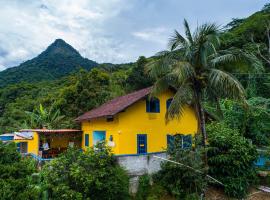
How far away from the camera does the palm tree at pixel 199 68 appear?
11.0 metres

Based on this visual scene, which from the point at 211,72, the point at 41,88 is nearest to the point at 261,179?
the point at 211,72

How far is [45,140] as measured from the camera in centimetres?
1942

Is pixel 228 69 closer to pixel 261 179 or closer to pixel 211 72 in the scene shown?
pixel 211 72

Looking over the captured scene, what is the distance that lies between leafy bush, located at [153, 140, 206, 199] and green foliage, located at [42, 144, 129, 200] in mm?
2262

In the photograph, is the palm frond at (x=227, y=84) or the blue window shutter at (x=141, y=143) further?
the blue window shutter at (x=141, y=143)

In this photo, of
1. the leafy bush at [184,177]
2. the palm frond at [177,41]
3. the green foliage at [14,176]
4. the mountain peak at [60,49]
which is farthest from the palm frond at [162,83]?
the mountain peak at [60,49]

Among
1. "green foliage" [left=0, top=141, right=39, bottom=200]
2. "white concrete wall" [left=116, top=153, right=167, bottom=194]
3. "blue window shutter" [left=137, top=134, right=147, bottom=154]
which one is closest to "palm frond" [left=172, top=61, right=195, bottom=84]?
"white concrete wall" [left=116, top=153, right=167, bottom=194]

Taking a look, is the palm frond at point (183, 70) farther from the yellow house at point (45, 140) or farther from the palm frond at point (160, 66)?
the yellow house at point (45, 140)

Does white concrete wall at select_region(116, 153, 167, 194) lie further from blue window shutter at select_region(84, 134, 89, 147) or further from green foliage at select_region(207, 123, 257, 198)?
blue window shutter at select_region(84, 134, 89, 147)

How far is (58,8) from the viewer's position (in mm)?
20797

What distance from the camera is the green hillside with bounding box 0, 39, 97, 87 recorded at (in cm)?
5244

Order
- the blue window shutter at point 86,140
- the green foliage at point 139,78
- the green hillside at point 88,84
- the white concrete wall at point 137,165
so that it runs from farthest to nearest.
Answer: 1. the green foliage at point 139,78
2. the green hillside at point 88,84
3. the blue window shutter at point 86,140
4. the white concrete wall at point 137,165

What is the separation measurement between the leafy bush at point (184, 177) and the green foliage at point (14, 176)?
6.88 m

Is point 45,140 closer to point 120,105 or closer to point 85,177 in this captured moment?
point 120,105
